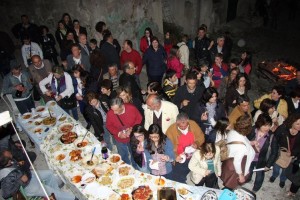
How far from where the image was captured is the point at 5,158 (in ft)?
15.4

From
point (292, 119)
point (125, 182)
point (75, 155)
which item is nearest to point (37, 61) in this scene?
point (75, 155)

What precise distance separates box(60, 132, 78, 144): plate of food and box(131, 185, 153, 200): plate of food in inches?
76.3

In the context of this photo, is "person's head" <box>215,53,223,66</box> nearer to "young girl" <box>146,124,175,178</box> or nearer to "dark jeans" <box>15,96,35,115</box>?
"young girl" <box>146,124,175,178</box>

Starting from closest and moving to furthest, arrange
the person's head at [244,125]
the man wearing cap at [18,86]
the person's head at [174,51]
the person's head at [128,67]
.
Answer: the person's head at [244,125], the person's head at [128,67], the man wearing cap at [18,86], the person's head at [174,51]

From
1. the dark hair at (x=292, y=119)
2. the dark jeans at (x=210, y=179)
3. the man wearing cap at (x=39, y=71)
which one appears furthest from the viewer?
the man wearing cap at (x=39, y=71)

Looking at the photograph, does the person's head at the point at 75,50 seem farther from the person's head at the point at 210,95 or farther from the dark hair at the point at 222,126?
the dark hair at the point at 222,126

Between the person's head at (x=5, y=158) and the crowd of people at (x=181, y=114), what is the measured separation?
0.03 m

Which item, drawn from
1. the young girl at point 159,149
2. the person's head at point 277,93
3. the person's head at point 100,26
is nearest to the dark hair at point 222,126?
the young girl at point 159,149

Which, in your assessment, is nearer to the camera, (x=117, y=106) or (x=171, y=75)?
(x=117, y=106)

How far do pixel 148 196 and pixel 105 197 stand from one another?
72 centimetres

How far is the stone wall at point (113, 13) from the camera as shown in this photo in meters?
9.50

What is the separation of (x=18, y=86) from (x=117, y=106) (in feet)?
10.6

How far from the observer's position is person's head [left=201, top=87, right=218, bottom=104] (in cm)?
519

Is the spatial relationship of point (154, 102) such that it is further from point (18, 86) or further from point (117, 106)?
point (18, 86)
